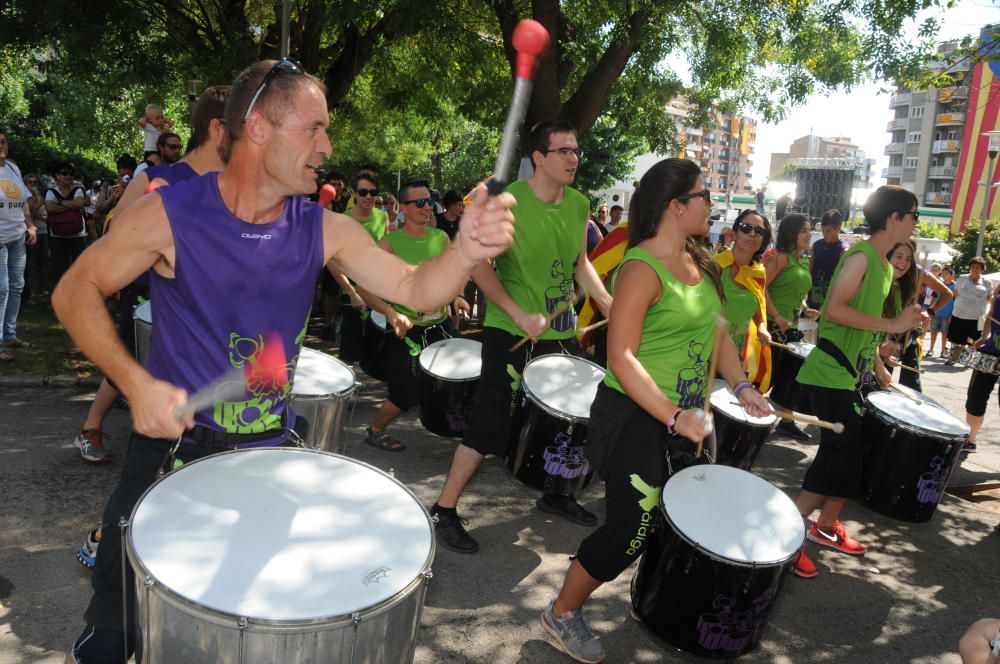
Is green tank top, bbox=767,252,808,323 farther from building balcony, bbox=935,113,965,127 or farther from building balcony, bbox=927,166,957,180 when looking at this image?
building balcony, bbox=927,166,957,180

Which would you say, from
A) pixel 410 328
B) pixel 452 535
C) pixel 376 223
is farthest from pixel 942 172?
pixel 452 535

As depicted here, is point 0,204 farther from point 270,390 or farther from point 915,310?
point 915,310

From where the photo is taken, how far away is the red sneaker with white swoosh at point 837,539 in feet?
15.2

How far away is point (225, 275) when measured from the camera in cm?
214

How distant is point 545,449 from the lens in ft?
13.5

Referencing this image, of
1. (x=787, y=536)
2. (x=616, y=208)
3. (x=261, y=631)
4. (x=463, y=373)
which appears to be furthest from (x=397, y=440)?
(x=616, y=208)

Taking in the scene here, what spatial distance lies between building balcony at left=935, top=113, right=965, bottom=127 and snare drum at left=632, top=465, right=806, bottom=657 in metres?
90.7

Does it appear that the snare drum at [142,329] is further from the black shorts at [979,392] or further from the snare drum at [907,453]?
the black shorts at [979,392]

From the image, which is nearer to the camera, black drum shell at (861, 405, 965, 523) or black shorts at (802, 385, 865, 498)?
black shorts at (802, 385, 865, 498)

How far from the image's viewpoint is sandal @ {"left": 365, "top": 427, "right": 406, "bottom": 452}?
224 inches

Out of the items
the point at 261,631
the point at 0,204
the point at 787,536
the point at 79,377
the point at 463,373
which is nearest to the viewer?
the point at 261,631

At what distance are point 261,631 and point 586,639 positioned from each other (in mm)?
1908

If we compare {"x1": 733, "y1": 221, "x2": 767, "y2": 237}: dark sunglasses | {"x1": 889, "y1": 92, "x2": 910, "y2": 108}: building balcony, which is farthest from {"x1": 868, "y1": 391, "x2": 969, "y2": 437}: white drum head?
{"x1": 889, "y1": 92, "x2": 910, "y2": 108}: building balcony

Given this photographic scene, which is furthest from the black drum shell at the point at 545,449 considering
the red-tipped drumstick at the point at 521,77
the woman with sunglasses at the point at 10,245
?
the woman with sunglasses at the point at 10,245
